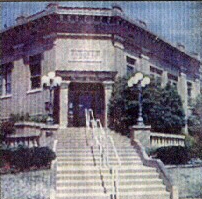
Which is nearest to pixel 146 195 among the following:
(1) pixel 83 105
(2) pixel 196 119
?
(2) pixel 196 119

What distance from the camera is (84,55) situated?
712 centimetres

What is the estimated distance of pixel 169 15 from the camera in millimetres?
5008

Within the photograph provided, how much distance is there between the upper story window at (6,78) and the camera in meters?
6.60

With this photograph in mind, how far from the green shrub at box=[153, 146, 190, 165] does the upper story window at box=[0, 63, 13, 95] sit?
9.39 ft

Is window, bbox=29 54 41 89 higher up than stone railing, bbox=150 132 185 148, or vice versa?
window, bbox=29 54 41 89

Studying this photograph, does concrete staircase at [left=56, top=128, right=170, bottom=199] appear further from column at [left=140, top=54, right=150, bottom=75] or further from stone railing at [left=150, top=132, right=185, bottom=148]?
column at [left=140, top=54, right=150, bottom=75]

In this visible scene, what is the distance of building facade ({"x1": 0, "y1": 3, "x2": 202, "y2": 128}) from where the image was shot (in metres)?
7.00

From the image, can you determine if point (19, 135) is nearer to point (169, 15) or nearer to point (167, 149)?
point (167, 149)

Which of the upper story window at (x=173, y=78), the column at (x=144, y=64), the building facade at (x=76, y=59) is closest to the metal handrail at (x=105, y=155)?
the building facade at (x=76, y=59)

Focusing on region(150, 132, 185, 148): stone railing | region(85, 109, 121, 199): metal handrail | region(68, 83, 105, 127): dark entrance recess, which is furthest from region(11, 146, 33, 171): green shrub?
region(150, 132, 185, 148): stone railing

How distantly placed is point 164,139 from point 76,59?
234cm

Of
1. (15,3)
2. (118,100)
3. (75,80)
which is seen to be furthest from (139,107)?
(15,3)

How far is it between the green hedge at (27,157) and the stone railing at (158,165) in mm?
1394

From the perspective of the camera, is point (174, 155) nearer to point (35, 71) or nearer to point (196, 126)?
point (196, 126)
